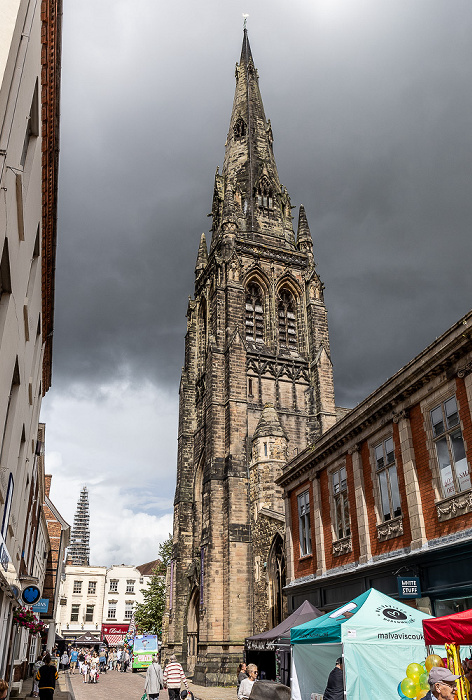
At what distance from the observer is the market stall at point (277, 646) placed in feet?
46.4

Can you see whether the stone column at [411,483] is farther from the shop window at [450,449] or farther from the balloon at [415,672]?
the balloon at [415,672]

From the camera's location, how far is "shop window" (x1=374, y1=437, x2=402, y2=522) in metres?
13.5

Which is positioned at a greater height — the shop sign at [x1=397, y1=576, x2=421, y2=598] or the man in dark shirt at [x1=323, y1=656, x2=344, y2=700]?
the shop sign at [x1=397, y1=576, x2=421, y2=598]

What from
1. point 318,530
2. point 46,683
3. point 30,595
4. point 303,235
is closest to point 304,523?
point 318,530

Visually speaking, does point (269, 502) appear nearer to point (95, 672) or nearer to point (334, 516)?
point (95, 672)

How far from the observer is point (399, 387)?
527 inches

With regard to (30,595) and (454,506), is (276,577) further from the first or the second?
(454,506)

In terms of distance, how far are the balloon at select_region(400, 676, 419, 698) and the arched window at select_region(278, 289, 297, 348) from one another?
35285 mm

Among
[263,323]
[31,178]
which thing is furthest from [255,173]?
[31,178]

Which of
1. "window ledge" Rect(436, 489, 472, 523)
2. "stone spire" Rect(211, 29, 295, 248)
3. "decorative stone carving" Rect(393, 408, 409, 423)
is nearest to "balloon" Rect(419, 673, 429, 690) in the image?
"window ledge" Rect(436, 489, 472, 523)

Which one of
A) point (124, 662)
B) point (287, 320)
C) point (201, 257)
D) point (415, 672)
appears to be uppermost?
point (201, 257)

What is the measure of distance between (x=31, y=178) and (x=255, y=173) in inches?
1817

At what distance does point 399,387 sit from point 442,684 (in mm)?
8750

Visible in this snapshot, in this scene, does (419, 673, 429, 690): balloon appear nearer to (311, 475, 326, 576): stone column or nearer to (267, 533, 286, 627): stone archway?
(311, 475, 326, 576): stone column
